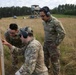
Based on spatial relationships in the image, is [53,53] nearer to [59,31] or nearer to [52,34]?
[52,34]

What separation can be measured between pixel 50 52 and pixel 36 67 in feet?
8.47

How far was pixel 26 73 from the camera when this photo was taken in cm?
516

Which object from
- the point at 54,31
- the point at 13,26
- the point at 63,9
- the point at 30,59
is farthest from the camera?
the point at 63,9

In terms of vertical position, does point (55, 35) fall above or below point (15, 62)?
above

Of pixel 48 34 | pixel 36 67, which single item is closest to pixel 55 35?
pixel 48 34

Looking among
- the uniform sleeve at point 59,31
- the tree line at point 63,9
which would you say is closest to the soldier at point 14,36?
the uniform sleeve at point 59,31

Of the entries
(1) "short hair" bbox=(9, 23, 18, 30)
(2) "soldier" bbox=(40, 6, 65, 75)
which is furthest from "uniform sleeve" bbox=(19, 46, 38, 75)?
(2) "soldier" bbox=(40, 6, 65, 75)

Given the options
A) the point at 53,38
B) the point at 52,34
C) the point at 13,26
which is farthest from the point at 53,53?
the point at 13,26

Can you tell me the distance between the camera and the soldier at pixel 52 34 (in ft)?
24.5

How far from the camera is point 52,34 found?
778 cm

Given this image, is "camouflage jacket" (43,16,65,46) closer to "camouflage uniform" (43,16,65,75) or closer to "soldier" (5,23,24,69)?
"camouflage uniform" (43,16,65,75)

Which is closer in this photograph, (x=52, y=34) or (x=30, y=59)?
(x=30, y=59)

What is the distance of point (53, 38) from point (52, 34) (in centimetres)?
11

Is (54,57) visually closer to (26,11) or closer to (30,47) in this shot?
(30,47)
